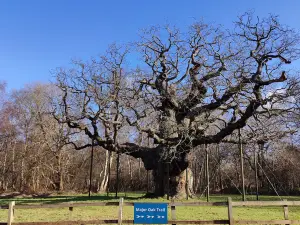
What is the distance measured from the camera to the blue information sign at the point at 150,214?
789 cm

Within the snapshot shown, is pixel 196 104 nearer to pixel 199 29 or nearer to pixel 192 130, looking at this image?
pixel 192 130

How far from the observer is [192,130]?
18.1 metres

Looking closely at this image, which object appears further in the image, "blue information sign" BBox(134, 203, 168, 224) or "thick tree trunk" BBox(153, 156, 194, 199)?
"thick tree trunk" BBox(153, 156, 194, 199)

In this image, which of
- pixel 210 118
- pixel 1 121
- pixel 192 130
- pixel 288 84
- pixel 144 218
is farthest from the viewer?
pixel 1 121

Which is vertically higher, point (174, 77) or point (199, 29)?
point (199, 29)

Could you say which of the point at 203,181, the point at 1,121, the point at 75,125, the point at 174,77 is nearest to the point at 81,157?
the point at 1,121

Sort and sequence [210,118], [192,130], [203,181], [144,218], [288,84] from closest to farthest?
[144,218]
[288,84]
[192,130]
[210,118]
[203,181]

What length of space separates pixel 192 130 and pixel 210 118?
78.8 inches

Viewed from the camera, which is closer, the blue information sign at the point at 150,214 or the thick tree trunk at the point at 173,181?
the blue information sign at the point at 150,214

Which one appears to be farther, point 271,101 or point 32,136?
point 32,136

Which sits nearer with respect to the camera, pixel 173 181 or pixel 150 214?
pixel 150 214

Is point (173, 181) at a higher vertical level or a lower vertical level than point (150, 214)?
higher

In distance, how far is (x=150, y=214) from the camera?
7945 millimetres

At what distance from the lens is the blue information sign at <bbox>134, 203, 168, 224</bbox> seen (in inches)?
311
